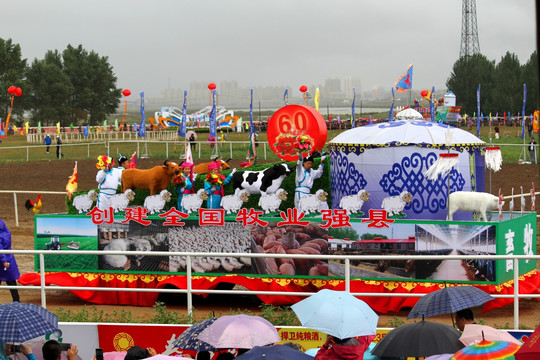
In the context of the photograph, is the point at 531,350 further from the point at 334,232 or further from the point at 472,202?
the point at 472,202

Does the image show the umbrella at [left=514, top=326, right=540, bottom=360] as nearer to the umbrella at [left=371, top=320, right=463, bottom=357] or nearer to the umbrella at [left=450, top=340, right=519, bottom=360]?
the umbrella at [left=450, top=340, right=519, bottom=360]

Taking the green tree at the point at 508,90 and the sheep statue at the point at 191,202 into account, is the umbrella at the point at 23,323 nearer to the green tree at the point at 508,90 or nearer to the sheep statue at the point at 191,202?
the sheep statue at the point at 191,202

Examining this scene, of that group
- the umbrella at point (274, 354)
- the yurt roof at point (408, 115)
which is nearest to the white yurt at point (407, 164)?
the yurt roof at point (408, 115)

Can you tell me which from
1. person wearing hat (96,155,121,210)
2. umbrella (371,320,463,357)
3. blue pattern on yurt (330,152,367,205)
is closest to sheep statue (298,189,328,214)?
blue pattern on yurt (330,152,367,205)

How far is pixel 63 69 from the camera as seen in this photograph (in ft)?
271

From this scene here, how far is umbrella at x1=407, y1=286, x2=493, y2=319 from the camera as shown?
273 inches

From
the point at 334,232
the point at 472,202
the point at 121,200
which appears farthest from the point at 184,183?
the point at 472,202

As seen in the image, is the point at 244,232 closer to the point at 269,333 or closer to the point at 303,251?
the point at 303,251

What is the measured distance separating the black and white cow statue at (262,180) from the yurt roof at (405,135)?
3.26 feet

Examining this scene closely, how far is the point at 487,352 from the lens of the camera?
523 centimetres

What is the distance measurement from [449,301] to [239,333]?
1775mm

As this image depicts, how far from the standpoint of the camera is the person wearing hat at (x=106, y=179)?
14.2 metres

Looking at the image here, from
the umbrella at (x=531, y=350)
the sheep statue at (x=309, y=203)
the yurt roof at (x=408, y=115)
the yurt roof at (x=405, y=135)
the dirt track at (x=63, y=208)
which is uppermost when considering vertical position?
→ the yurt roof at (x=408, y=115)

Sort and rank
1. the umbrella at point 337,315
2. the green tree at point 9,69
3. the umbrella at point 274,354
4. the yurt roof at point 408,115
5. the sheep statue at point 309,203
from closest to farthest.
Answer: the umbrella at point 274,354 → the umbrella at point 337,315 → the sheep statue at point 309,203 → the yurt roof at point 408,115 → the green tree at point 9,69
